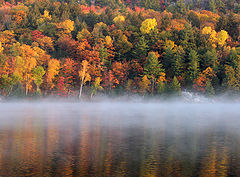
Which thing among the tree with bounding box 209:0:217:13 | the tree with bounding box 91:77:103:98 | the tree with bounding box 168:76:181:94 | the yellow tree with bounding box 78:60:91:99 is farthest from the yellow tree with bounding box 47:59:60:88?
the tree with bounding box 209:0:217:13

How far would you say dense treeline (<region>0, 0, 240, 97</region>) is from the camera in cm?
9662

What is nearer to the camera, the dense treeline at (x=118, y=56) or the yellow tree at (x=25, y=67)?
the yellow tree at (x=25, y=67)

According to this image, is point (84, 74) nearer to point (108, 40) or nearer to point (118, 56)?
point (118, 56)

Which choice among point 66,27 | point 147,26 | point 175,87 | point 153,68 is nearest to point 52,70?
point 153,68

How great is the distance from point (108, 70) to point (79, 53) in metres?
10.3

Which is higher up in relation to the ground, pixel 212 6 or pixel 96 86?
pixel 212 6

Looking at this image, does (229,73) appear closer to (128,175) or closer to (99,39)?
(99,39)

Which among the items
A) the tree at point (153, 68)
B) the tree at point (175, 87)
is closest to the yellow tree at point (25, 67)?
the tree at point (153, 68)

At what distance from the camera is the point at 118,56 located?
376 ft

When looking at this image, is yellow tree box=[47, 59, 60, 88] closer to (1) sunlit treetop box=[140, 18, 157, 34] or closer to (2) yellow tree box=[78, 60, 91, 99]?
(2) yellow tree box=[78, 60, 91, 99]

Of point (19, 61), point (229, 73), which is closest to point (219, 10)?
point (229, 73)

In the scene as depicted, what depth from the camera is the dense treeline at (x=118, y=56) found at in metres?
96.6

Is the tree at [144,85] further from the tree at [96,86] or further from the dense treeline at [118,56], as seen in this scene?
the tree at [96,86]

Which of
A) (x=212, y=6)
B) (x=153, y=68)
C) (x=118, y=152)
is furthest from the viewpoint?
(x=212, y=6)
